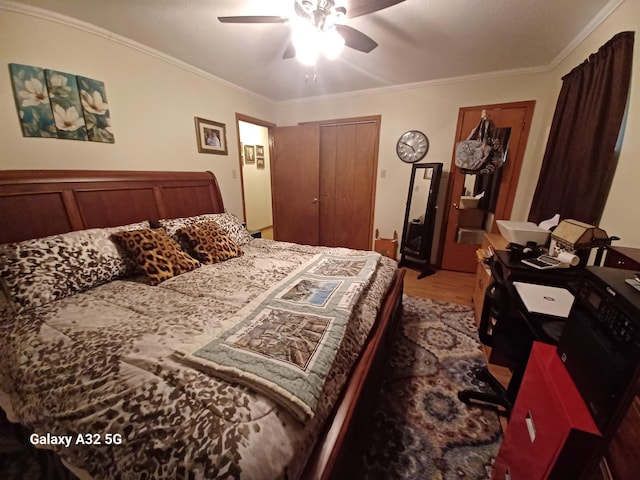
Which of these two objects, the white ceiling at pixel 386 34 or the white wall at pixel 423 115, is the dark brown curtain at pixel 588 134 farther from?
the white wall at pixel 423 115

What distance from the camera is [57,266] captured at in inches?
52.9

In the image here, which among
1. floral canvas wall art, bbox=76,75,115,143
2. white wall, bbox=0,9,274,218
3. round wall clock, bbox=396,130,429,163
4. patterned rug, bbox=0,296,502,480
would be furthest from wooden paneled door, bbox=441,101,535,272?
floral canvas wall art, bbox=76,75,115,143

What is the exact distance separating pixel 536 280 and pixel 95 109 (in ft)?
11.1

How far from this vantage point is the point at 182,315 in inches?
45.4

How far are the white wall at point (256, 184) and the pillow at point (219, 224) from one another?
219 centimetres

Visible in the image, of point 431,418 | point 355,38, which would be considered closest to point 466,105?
point 355,38

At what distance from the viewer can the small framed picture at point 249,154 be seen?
4637 millimetres

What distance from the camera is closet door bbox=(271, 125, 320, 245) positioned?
3.67 metres

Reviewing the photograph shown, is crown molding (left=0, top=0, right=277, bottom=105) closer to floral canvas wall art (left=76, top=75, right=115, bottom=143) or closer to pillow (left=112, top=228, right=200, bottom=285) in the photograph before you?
floral canvas wall art (left=76, top=75, right=115, bottom=143)

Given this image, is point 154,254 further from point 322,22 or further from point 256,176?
point 256,176

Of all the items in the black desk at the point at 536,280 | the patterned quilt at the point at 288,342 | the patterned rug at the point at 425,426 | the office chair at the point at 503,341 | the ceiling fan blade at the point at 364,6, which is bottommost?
the patterned rug at the point at 425,426

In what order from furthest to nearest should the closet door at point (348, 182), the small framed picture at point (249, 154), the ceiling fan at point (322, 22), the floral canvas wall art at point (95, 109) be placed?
the small framed picture at point (249, 154) < the closet door at point (348, 182) < the floral canvas wall art at point (95, 109) < the ceiling fan at point (322, 22)

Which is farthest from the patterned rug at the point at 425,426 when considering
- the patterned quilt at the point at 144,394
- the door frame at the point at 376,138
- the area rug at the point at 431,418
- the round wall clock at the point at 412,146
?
the round wall clock at the point at 412,146

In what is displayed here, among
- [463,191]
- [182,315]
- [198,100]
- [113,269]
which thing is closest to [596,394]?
[182,315]
